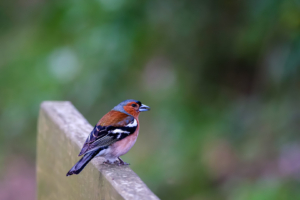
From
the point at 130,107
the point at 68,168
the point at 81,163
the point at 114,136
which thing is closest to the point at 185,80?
the point at 130,107

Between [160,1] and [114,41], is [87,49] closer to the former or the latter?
[114,41]

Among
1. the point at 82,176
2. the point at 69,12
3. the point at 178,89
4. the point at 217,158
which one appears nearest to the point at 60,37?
the point at 69,12

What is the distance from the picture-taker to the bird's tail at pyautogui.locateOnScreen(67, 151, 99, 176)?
196 centimetres

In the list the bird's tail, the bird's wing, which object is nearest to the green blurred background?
the bird's wing

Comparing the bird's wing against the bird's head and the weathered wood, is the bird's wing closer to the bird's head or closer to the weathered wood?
the weathered wood

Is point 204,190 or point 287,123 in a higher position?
point 287,123

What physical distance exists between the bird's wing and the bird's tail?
0.03m

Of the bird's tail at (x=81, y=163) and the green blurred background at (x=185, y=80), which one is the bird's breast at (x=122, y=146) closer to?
the bird's tail at (x=81, y=163)

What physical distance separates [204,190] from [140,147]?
46.5 inches

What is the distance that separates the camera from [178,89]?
445cm

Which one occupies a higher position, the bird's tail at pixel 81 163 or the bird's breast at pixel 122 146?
the bird's tail at pixel 81 163

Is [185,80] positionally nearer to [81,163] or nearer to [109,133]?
[109,133]

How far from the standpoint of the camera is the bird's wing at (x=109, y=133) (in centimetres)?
220

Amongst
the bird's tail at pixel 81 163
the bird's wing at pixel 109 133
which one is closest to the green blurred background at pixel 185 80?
the bird's wing at pixel 109 133
